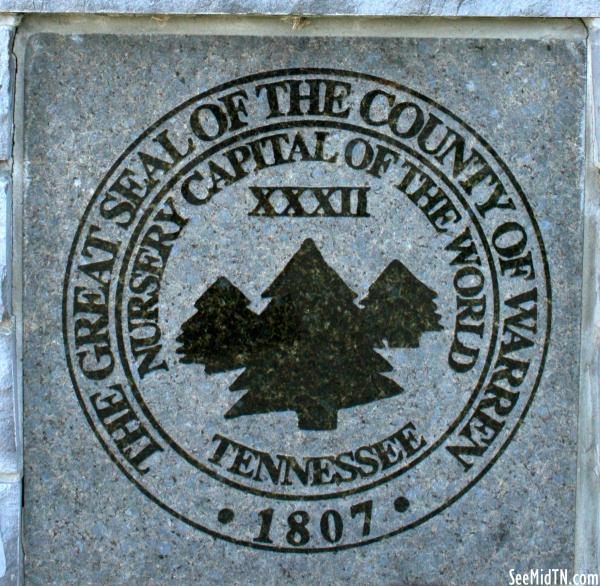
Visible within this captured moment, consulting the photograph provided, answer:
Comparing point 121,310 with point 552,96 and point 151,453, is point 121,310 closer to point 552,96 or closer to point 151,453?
point 151,453

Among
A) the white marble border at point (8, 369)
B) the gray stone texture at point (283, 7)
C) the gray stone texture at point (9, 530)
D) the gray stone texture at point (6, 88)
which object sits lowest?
the gray stone texture at point (9, 530)

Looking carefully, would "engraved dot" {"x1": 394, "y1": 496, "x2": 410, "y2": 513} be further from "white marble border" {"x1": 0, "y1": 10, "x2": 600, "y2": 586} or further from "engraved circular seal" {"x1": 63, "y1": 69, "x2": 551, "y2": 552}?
"white marble border" {"x1": 0, "y1": 10, "x2": 600, "y2": 586}

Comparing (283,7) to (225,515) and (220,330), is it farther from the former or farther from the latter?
(225,515)

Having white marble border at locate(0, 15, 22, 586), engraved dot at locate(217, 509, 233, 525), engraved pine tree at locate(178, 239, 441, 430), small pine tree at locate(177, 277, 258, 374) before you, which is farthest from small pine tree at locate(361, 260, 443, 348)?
white marble border at locate(0, 15, 22, 586)

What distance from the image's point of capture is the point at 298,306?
1836mm

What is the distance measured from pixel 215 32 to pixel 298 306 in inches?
20.2

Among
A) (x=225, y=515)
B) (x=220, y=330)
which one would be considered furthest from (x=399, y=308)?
(x=225, y=515)

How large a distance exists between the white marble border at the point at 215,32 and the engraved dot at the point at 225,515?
0.36m

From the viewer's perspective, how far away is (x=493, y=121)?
5.96 feet

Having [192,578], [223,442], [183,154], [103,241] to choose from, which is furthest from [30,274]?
[192,578]

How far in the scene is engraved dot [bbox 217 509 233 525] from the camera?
1852mm

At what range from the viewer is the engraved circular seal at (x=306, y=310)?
1806mm

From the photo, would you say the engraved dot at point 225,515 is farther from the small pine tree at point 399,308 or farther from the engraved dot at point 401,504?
the small pine tree at point 399,308

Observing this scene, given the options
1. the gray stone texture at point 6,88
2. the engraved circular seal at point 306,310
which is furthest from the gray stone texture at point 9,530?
the gray stone texture at point 6,88
